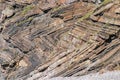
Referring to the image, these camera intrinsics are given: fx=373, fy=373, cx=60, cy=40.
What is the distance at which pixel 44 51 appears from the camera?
5716 centimetres

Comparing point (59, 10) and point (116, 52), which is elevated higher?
point (59, 10)

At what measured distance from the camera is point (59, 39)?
187 feet

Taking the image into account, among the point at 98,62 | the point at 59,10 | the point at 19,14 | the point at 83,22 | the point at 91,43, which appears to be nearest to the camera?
the point at 98,62

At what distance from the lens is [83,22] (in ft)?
183

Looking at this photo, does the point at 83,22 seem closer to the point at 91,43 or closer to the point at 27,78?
the point at 91,43

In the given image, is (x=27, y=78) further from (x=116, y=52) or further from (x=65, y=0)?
(x=65, y=0)

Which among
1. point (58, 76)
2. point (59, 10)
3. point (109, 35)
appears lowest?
point (58, 76)

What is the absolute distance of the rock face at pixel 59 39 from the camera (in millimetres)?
49094

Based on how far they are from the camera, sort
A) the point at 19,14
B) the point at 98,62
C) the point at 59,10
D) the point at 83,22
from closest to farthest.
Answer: the point at 98,62
the point at 83,22
the point at 59,10
the point at 19,14

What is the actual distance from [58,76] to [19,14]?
77.4ft

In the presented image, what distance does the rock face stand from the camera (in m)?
49.1

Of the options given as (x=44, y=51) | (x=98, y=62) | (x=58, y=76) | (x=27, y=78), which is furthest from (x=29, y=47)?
(x=98, y=62)

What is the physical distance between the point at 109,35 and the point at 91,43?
2701mm

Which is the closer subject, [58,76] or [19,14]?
[58,76]
